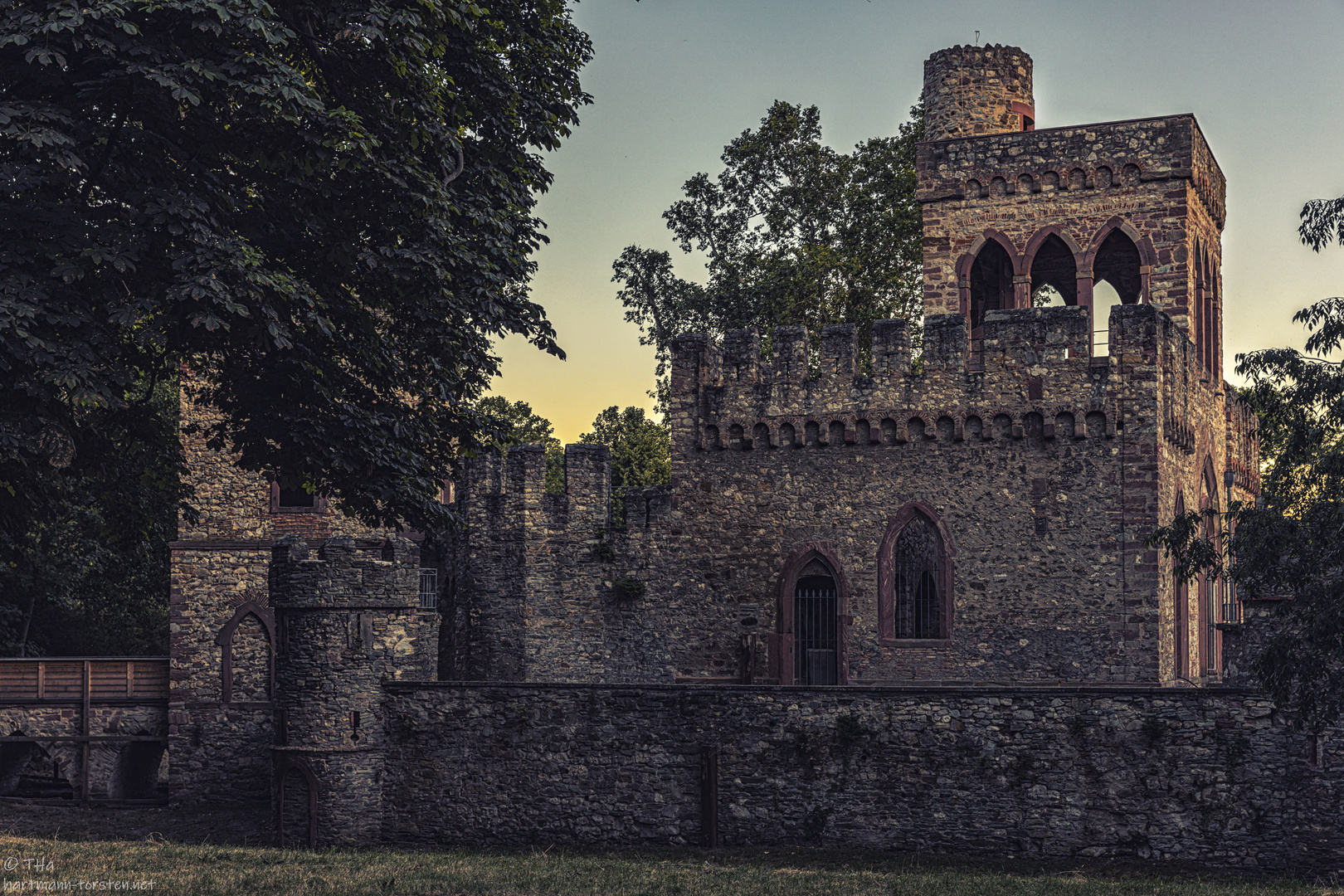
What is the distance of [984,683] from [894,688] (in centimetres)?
589

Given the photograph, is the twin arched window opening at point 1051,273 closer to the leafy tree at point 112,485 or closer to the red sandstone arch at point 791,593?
the red sandstone arch at point 791,593

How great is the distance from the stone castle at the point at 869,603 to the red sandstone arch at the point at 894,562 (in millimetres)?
52

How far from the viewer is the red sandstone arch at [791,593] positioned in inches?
966

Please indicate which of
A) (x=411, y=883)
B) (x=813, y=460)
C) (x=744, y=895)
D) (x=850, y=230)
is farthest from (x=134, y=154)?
(x=850, y=230)

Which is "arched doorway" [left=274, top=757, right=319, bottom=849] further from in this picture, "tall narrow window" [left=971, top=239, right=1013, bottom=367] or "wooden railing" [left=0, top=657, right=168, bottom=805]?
"tall narrow window" [left=971, top=239, right=1013, bottom=367]

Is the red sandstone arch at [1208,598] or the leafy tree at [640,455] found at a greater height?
the leafy tree at [640,455]

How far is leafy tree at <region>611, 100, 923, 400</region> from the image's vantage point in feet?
116

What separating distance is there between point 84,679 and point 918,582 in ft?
53.8

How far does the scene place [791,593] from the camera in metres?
25.0

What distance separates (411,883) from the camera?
14953 mm

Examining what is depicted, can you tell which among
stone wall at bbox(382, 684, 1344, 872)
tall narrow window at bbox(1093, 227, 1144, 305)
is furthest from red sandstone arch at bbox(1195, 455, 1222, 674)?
stone wall at bbox(382, 684, 1344, 872)

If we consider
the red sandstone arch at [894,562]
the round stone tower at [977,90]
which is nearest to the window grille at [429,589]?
the red sandstone arch at [894,562]

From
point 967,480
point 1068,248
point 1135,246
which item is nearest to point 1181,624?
point 967,480

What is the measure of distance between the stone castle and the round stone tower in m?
0.06
